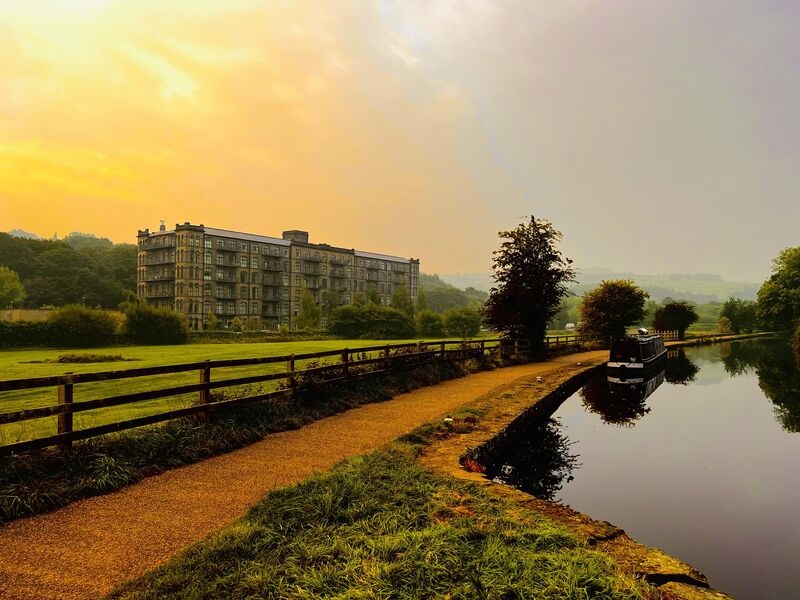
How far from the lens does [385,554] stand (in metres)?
3.97

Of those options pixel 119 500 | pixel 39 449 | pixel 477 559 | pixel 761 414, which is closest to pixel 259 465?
pixel 119 500

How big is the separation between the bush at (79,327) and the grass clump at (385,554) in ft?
116

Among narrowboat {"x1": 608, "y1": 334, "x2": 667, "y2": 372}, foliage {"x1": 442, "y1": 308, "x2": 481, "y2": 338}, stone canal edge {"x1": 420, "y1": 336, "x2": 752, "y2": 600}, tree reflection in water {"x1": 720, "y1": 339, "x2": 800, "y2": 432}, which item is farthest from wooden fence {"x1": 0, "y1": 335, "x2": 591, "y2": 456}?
foliage {"x1": 442, "y1": 308, "x2": 481, "y2": 338}

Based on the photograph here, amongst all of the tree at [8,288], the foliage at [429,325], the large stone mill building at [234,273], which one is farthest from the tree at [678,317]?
the tree at [8,288]

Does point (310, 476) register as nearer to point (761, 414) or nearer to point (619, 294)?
point (761, 414)

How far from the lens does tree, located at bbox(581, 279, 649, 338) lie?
135 ft

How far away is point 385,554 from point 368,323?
52979 millimetres

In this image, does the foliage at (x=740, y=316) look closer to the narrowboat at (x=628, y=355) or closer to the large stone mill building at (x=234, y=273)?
the narrowboat at (x=628, y=355)

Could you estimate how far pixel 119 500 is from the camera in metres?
5.42

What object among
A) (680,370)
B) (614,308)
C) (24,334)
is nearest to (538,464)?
(680,370)

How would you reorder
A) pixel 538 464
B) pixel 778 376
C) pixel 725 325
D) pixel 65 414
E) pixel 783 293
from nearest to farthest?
pixel 65 414, pixel 538 464, pixel 778 376, pixel 783 293, pixel 725 325

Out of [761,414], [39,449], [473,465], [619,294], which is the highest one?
[619,294]

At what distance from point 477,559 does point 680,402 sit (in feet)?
55.1

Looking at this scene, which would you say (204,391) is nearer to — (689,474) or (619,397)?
(689,474)
